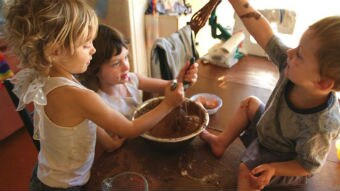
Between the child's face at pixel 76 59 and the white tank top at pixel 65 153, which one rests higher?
the child's face at pixel 76 59

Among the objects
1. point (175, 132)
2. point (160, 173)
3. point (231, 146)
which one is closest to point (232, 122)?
point (231, 146)

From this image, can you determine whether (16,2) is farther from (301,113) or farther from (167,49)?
(301,113)

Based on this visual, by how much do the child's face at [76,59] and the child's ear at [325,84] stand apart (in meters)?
0.66

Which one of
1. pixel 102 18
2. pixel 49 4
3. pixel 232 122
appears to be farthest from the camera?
pixel 102 18

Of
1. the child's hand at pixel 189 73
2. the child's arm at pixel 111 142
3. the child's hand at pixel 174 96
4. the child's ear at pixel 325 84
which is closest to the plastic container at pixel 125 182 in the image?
the child's arm at pixel 111 142

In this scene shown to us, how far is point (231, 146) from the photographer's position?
2.93 ft

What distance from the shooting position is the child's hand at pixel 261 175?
71 centimetres

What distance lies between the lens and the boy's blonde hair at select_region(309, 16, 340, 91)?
0.66 m

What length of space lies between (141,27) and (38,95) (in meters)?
1.59

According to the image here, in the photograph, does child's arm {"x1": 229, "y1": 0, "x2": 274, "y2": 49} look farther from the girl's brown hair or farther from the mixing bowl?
the girl's brown hair

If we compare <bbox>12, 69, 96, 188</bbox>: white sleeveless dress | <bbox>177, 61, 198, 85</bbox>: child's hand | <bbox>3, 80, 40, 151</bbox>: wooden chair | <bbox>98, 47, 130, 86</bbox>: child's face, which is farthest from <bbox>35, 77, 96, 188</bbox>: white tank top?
<bbox>177, 61, 198, 85</bbox>: child's hand

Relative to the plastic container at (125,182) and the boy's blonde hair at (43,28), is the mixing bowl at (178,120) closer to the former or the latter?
the plastic container at (125,182)

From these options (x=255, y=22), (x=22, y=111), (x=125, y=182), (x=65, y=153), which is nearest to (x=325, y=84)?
(x=255, y=22)

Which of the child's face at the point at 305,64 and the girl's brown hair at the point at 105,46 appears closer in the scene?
the child's face at the point at 305,64
